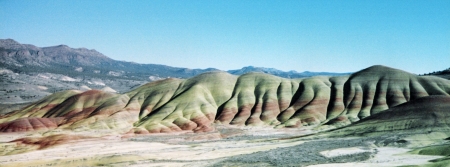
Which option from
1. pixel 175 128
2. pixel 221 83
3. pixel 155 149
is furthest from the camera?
pixel 221 83

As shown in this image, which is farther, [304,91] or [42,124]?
[304,91]

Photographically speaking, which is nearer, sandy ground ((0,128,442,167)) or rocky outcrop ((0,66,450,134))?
sandy ground ((0,128,442,167))

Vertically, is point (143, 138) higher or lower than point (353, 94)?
lower

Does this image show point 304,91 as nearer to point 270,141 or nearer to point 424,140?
point 270,141

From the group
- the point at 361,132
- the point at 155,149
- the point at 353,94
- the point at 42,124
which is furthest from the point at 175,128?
the point at 353,94

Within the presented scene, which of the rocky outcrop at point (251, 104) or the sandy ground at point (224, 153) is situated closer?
the sandy ground at point (224, 153)

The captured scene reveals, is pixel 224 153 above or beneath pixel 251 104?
beneath

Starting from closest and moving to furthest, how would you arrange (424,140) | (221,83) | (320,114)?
(424,140) < (320,114) < (221,83)

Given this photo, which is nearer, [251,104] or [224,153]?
[224,153]
